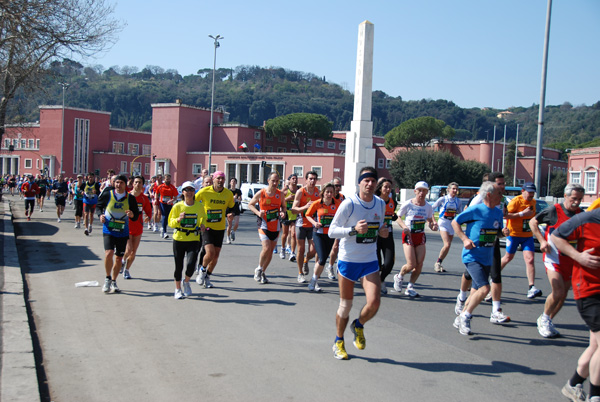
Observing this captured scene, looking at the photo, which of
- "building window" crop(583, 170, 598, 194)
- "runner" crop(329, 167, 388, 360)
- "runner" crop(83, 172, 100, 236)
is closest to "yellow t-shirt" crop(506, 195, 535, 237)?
"runner" crop(329, 167, 388, 360)

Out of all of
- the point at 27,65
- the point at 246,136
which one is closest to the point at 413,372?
the point at 27,65

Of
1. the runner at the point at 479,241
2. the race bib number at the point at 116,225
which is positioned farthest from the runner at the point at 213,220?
the runner at the point at 479,241

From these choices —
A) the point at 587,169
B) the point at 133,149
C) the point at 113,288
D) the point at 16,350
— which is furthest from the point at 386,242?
the point at 133,149

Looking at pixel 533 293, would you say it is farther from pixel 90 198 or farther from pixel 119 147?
pixel 119 147

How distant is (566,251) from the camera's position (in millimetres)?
4523

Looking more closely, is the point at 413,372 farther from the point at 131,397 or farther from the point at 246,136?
the point at 246,136

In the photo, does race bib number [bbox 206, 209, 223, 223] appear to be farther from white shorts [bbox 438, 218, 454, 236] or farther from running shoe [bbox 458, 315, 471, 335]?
white shorts [bbox 438, 218, 454, 236]

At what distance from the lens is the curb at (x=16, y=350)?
4535mm

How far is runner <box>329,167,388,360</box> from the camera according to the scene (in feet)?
18.5

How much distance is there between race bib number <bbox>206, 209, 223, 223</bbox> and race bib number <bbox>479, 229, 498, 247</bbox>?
14.1 ft

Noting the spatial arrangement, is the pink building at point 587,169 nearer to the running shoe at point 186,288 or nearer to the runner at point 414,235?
the runner at point 414,235

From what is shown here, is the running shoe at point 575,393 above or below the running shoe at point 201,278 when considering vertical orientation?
above

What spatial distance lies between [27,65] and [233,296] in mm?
21284

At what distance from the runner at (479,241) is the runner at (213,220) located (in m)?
3.96
